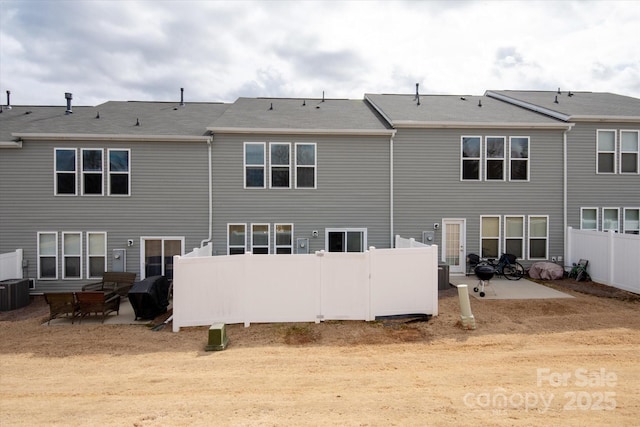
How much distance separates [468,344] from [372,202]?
22.0 feet

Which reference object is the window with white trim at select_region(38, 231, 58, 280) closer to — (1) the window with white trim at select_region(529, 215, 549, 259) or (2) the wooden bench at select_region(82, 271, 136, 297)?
(2) the wooden bench at select_region(82, 271, 136, 297)

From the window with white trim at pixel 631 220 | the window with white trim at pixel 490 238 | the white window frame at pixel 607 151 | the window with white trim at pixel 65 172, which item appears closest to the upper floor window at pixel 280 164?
the window with white trim at pixel 65 172

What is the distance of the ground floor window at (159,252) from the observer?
12627 mm

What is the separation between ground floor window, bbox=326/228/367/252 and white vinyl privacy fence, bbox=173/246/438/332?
4370mm

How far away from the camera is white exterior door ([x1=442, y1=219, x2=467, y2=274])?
1348cm

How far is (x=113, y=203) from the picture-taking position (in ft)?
41.3

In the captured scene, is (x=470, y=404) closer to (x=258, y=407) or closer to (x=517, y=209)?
(x=258, y=407)

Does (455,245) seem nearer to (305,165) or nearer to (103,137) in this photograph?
(305,165)

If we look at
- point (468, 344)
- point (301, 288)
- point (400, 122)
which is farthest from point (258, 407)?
point (400, 122)

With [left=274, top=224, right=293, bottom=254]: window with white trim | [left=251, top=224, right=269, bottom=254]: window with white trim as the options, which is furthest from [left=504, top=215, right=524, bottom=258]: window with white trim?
[left=251, top=224, right=269, bottom=254]: window with white trim

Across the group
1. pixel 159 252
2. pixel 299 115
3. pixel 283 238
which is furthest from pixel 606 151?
pixel 159 252

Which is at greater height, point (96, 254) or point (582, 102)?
point (582, 102)

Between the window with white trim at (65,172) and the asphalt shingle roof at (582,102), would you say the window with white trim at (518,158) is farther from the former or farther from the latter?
the window with white trim at (65,172)

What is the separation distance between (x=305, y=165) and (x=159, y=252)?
6035mm
